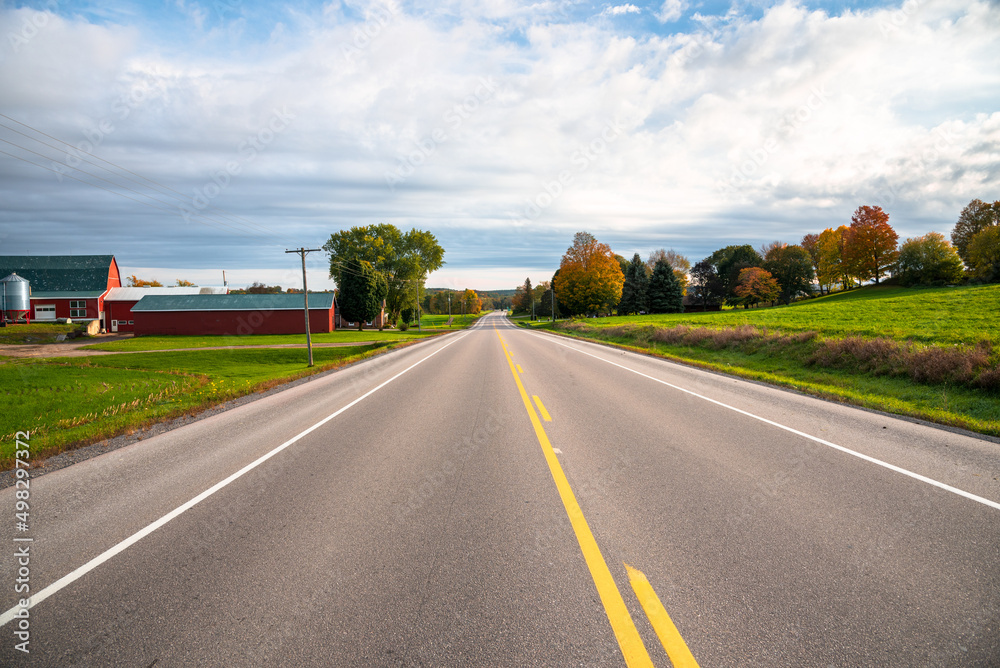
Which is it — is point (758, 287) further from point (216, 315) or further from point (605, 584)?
point (605, 584)

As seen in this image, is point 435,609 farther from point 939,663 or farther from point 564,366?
point 564,366

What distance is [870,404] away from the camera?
973cm

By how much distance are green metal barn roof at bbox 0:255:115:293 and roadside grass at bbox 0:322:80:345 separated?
13714 mm

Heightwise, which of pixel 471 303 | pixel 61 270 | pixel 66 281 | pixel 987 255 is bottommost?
pixel 471 303

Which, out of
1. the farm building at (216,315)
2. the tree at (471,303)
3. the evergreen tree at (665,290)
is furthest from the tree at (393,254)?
the tree at (471,303)

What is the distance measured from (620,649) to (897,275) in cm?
7719

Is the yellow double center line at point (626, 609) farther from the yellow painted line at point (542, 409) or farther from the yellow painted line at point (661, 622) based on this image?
the yellow painted line at point (542, 409)

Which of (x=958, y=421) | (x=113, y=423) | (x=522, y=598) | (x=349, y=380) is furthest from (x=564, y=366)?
(x=522, y=598)

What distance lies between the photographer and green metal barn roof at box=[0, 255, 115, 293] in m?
58.3

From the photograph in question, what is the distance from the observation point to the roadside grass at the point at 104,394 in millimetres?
8453

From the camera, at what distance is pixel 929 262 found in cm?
5156

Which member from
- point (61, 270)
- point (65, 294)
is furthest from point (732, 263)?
point (61, 270)

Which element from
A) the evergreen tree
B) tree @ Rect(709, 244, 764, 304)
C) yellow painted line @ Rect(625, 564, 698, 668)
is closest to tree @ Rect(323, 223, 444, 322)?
the evergreen tree

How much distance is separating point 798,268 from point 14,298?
112m
